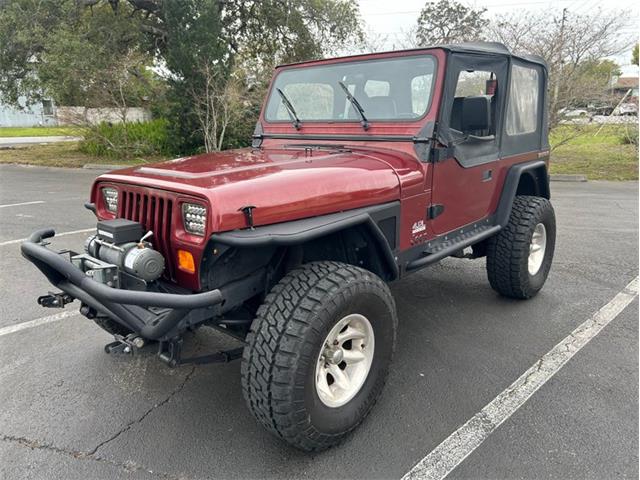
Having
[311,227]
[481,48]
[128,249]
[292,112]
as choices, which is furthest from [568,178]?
[128,249]

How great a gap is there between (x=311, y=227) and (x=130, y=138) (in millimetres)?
15671

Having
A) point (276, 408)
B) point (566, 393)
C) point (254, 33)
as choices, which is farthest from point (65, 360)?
point (254, 33)

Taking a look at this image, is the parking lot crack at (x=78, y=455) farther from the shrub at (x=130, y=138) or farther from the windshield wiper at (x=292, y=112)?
the shrub at (x=130, y=138)

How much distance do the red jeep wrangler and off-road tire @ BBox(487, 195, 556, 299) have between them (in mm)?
167

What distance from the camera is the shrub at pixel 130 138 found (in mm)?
16297

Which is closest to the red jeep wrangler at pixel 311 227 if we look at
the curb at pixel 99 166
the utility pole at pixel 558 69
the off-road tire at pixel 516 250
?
the off-road tire at pixel 516 250

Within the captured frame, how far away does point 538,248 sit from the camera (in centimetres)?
463

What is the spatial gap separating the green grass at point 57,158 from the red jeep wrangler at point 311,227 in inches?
→ 510

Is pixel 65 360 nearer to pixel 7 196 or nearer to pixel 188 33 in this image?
pixel 7 196

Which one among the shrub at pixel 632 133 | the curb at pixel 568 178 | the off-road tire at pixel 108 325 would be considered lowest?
the curb at pixel 568 178

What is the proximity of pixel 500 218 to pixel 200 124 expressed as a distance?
13.0m

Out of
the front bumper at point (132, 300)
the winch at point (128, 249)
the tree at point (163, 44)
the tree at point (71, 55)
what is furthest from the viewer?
the tree at point (163, 44)

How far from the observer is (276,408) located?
2266mm

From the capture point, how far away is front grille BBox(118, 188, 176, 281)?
2443 millimetres
